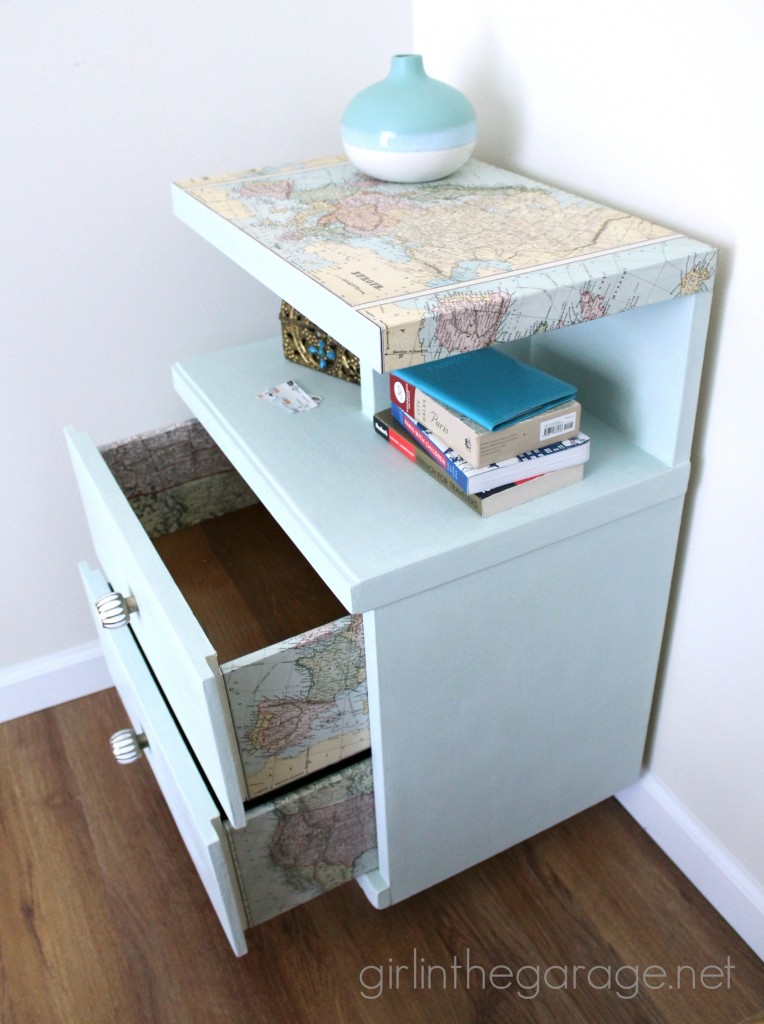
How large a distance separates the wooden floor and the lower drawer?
6.2 inches

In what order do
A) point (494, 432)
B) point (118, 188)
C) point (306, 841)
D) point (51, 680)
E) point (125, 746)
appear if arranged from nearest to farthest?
point (494, 432) → point (306, 841) → point (125, 746) → point (118, 188) → point (51, 680)

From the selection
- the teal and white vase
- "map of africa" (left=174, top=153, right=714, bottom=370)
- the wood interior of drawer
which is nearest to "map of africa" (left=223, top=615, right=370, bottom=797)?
the wood interior of drawer

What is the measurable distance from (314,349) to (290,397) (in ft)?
0.29

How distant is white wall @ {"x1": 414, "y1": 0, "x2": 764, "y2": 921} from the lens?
0.89 metres

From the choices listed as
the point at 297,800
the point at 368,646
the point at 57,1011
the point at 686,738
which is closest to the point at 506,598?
the point at 368,646

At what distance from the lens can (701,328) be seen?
0.92 m

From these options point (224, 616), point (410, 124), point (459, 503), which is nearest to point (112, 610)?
point (224, 616)

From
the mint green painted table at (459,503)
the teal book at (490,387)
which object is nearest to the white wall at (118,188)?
the mint green painted table at (459,503)

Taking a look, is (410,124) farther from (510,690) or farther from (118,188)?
(510,690)

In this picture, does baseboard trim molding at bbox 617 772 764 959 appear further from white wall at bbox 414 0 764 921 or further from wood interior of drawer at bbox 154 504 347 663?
wood interior of drawer at bbox 154 504 347 663

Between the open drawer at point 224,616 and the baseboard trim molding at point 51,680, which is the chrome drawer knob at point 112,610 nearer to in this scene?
the open drawer at point 224,616

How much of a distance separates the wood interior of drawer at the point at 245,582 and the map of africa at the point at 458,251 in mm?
430

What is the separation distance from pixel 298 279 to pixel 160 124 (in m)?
0.56

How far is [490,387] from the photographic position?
0.96 meters
